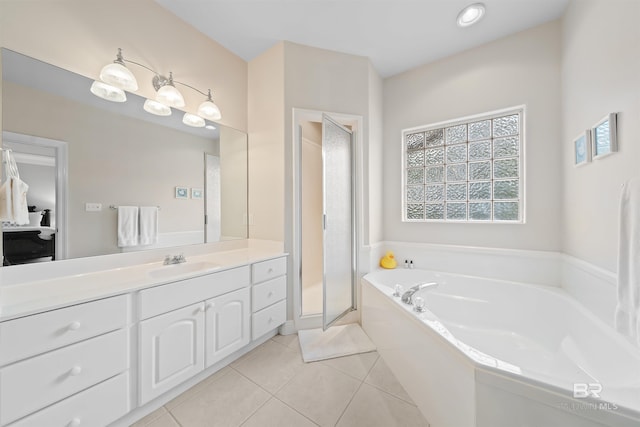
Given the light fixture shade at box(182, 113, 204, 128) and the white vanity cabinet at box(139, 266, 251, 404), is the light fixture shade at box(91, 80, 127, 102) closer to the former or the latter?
the light fixture shade at box(182, 113, 204, 128)

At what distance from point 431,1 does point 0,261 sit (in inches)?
125

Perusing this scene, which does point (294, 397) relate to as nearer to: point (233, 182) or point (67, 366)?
point (67, 366)

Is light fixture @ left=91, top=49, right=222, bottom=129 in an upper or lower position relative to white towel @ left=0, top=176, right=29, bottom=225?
upper

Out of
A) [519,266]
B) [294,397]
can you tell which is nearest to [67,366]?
[294,397]

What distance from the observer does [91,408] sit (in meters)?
1.01

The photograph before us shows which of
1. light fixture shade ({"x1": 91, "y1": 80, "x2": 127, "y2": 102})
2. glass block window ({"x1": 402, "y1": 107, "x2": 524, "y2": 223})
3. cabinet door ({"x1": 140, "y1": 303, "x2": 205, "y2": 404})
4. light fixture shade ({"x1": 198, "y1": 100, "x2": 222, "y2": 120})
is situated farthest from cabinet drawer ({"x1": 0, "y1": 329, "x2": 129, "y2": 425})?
glass block window ({"x1": 402, "y1": 107, "x2": 524, "y2": 223})

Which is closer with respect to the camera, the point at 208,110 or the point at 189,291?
the point at 189,291

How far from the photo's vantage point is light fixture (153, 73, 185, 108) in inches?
66.4

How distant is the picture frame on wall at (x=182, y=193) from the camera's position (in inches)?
73.0

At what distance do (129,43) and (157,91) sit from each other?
311mm

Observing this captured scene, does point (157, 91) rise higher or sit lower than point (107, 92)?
higher

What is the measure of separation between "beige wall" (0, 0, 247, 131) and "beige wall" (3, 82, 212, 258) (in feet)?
0.85

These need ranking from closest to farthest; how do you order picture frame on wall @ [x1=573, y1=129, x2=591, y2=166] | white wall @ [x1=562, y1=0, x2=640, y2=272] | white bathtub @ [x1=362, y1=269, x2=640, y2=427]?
1. white bathtub @ [x1=362, y1=269, x2=640, y2=427]
2. white wall @ [x1=562, y1=0, x2=640, y2=272]
3. picture frame on wall @ [x1=573, y1=129, x2=591, y2=166]

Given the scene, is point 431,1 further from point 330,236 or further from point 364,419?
point 364,419
